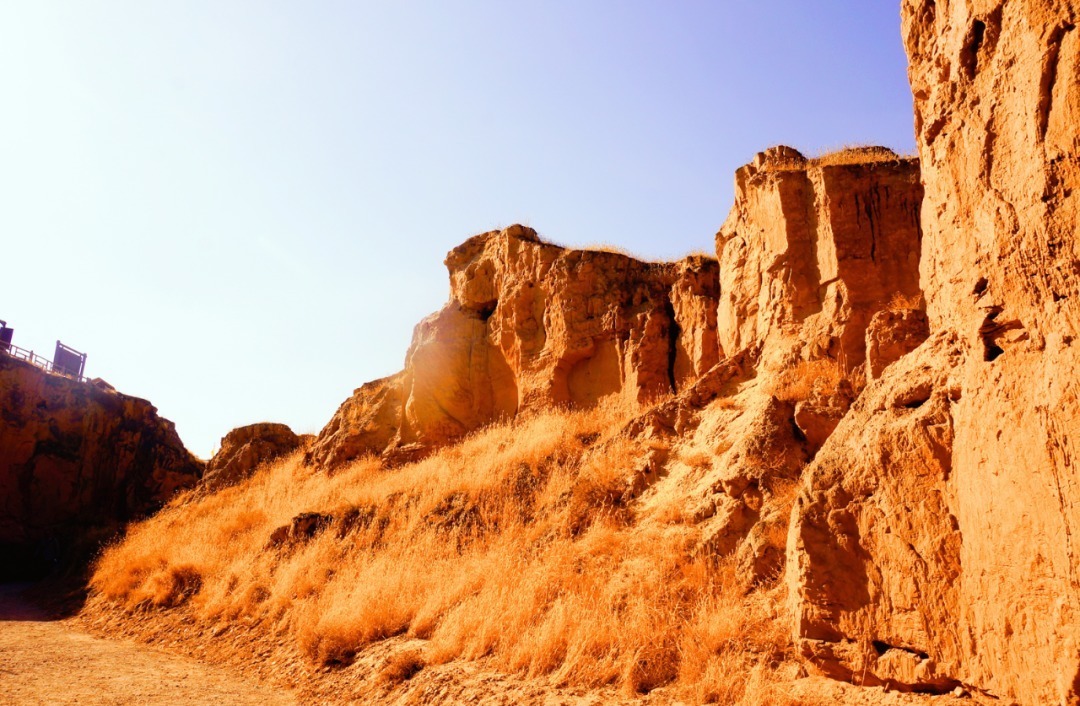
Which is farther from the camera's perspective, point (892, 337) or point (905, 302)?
point (905, 302)

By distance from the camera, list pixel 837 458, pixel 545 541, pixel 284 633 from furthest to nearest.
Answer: pixel 284 633 → pixel 545 541 → pixel 837 458

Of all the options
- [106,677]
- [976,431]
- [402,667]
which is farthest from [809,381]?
[106,677]

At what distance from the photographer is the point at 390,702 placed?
7.76 m

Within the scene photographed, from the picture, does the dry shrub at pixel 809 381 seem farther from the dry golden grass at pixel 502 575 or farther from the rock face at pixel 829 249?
the dry golden grass at pixel 502 575

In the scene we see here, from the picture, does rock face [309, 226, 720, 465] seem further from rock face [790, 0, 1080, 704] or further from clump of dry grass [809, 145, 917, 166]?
rock face [790, 0, 1080, 704]

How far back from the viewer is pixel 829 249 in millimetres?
10875

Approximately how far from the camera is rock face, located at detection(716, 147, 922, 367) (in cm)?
1038

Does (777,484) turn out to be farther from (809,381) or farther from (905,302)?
(905,302)

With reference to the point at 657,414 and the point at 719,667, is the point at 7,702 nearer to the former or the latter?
the point at 719,667

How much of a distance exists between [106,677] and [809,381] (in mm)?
9605

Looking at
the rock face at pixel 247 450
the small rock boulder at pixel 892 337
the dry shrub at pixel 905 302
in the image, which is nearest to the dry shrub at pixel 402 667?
the small rock boulder at pixel 892 337

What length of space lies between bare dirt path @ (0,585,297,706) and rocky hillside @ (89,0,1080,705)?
2.21 feet

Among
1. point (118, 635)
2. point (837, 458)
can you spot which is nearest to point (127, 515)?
point (118, 635)

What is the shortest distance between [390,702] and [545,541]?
2.80m
